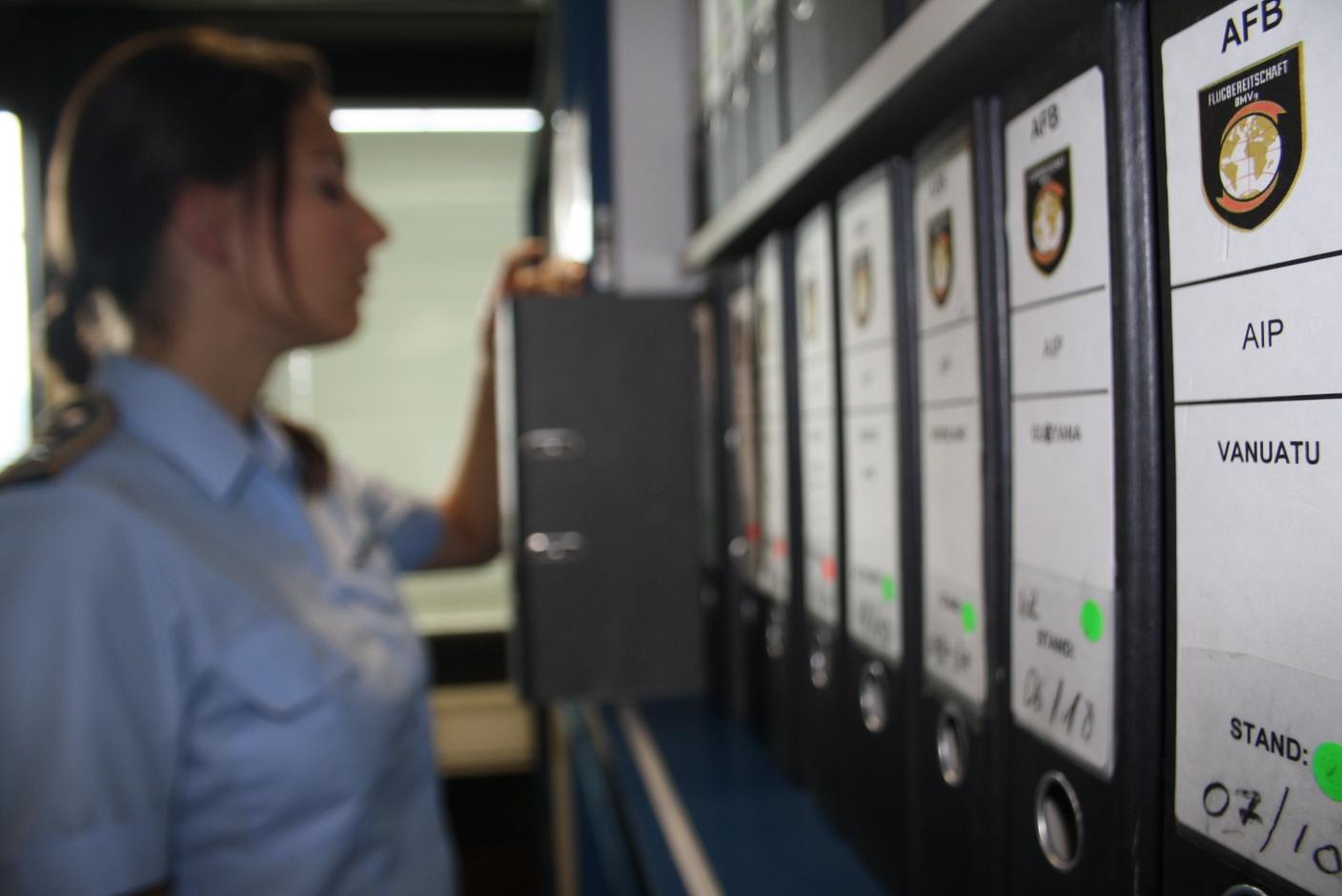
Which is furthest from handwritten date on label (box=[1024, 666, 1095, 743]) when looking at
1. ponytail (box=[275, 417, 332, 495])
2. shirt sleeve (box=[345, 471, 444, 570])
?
shirt sleeve (box=[345, 471, 444, 570])

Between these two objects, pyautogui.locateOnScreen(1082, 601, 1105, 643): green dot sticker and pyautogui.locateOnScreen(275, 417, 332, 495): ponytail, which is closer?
pyautogui.locateOnScreen(1082, 601, 1105, 643): green dot sticker

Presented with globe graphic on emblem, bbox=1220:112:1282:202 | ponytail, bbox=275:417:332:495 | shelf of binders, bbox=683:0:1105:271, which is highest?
shelf of binders, bbox=683:0:1105:271

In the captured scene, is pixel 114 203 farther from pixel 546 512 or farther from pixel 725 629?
pixel 725 629

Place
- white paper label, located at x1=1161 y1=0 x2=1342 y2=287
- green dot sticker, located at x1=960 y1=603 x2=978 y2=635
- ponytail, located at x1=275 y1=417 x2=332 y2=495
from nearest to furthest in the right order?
white paper label, located at x1=1161 y1=0 x2=1342 y2=287 → green dot sticker, located at x1=960 y1=603 x2=978 y2=635 → ponytail, located at x1=275 y1=417 x2=332 y2=495

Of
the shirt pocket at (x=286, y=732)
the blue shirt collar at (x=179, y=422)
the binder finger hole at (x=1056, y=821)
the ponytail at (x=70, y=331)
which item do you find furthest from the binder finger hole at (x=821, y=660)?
the ponytail at (x=70, y=331)

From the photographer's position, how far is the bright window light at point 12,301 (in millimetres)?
2328

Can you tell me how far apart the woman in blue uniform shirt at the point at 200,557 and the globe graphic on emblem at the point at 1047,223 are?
0.73 m

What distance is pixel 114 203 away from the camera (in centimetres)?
93

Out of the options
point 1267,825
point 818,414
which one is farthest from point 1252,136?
point 818,414

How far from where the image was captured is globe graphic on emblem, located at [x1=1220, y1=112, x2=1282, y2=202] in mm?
276

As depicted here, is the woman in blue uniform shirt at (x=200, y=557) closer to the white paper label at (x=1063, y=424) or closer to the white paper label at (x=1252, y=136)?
the white paper label at (x=1063, y=424)

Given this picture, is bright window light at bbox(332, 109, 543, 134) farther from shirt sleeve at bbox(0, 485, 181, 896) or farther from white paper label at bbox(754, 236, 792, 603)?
shirt sleeve at bbox(0, 485, 181, 896)

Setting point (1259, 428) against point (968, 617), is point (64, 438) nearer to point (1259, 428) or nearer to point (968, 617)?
point (968, 617)

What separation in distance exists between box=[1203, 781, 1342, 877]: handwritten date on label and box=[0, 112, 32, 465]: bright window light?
272 centimetres
